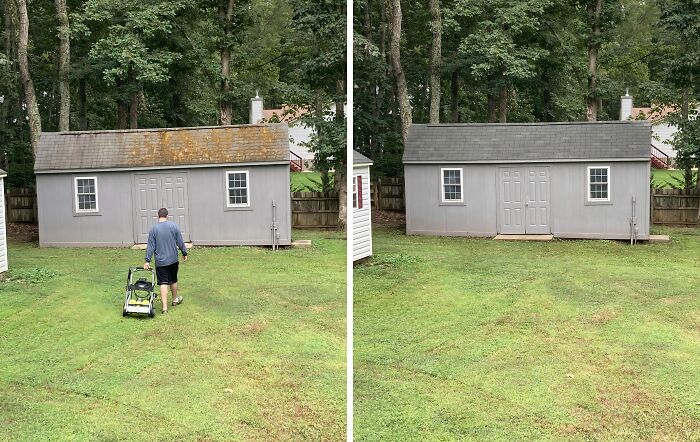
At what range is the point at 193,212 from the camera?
2025cm

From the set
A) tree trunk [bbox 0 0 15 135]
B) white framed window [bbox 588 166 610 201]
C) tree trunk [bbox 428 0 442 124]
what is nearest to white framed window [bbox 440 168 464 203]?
white framed window [bbox 588 166 610 201]

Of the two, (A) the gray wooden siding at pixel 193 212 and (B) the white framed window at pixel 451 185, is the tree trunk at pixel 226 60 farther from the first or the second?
(B) the white framed window at pixel 451 185

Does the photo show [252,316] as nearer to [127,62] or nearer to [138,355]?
[138,355]

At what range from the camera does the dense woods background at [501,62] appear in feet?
80.9

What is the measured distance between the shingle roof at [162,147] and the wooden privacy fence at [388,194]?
807 centimetres

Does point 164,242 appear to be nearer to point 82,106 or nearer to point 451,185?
point 451,185

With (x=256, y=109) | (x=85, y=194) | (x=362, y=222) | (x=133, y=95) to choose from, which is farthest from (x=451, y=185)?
(x=256, y=109)

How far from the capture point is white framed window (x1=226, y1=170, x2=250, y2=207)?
2005 cm

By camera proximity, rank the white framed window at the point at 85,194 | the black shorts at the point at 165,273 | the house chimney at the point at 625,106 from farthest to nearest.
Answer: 1. the house chimney at the point at 625,106
2. the white framed window at the point at 85,194
3. the black shorts at the point at 165,273

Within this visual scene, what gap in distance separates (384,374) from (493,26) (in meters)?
19.0

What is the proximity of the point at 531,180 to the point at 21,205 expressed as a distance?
51.8 feet

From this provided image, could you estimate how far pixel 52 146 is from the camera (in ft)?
68.6

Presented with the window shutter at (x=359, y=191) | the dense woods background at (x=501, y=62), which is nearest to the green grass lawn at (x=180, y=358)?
the window shutter at (x=359, y=191)

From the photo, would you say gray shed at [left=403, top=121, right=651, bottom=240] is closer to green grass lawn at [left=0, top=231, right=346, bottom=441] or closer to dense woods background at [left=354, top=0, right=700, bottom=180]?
dense woods background at [left=354, top=0, right=700, bottom=180]
